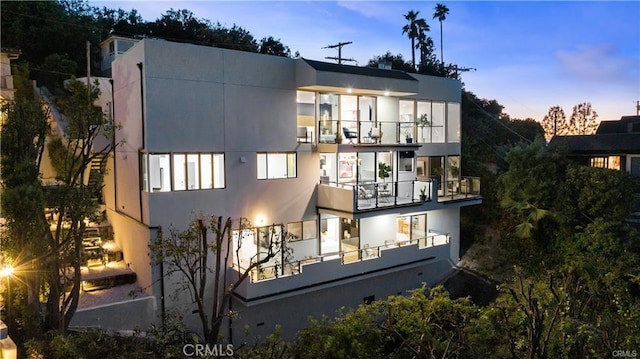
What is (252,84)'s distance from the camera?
14.0 meters

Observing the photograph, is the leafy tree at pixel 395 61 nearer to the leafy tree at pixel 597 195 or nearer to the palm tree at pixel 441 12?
the palm tree at pixel 441 12

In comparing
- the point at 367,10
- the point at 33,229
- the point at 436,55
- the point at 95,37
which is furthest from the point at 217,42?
the point at 33,229

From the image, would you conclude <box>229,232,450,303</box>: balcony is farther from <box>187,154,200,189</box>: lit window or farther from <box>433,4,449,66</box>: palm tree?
<box>433,4,449,66</box>: palm tree

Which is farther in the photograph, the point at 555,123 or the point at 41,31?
the point at 555,123

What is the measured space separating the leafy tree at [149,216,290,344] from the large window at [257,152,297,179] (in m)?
1.75

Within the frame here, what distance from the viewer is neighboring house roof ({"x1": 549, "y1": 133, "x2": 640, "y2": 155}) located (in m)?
21.1

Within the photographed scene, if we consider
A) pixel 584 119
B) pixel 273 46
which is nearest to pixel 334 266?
pixel 273 46

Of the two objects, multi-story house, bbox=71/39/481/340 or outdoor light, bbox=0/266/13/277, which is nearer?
outdoor light, bbox=0/266/13/277

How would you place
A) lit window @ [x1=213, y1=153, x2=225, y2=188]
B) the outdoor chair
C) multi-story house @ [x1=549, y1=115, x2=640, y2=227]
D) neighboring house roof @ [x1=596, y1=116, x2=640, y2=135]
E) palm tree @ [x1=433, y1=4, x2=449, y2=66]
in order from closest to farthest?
lit window @ [x1=213, y1=153, x2=225, y2=188] < the outdoor chair < multi-story house @ [x1=549, y1=115, x2=640, y2=227] < neighboring house roof @ [x1=596, y1=116, x2=640, y2=135] < palm tree @ [x1=433, y1=4, x2=449, y2=66]

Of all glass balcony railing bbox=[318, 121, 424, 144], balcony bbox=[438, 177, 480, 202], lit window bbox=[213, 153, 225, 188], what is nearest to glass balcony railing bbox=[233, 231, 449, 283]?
balcony bbox=[438, 177, 480, 202]

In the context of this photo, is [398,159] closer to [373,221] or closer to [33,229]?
[373,221]

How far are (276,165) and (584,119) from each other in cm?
3122

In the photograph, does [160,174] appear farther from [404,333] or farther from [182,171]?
[404,333]

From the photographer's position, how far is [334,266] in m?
14.3
